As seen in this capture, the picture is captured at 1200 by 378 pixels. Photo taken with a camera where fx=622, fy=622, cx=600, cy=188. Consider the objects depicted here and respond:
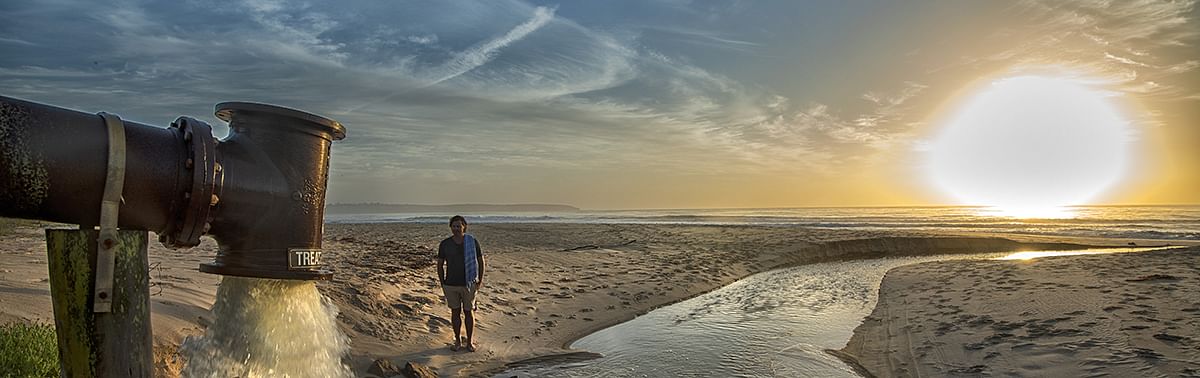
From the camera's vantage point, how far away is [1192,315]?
897 cm

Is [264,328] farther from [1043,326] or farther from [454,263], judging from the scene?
[1043,326]

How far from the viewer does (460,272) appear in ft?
29.3

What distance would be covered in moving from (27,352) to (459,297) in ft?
16.0

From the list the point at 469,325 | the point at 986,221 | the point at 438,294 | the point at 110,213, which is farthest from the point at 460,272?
the point at 986,221

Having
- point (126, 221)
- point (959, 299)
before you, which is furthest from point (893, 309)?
point (126, 221)

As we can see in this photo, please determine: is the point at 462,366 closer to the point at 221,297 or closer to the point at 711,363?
the point at 711,363

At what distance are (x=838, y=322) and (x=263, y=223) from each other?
11118 mm

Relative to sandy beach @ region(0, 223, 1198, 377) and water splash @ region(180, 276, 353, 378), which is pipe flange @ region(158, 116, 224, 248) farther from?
sandy beach @ region(0, 223, 1198, 377)

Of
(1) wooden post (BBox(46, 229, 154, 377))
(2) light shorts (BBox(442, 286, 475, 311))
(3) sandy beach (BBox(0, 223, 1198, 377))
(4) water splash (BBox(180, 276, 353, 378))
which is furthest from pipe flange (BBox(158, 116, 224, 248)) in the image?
(2) light shorts (BBox(442, 286, 475, 311))

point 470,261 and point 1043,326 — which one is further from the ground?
point 470,261

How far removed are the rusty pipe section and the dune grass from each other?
3.73 meters

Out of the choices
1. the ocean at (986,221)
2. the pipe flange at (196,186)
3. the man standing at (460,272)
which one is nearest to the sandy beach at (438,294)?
the man standing at (460,272)

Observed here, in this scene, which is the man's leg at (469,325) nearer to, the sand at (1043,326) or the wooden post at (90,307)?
the sand at (1043,326)

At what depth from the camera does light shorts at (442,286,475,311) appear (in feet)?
29.5
